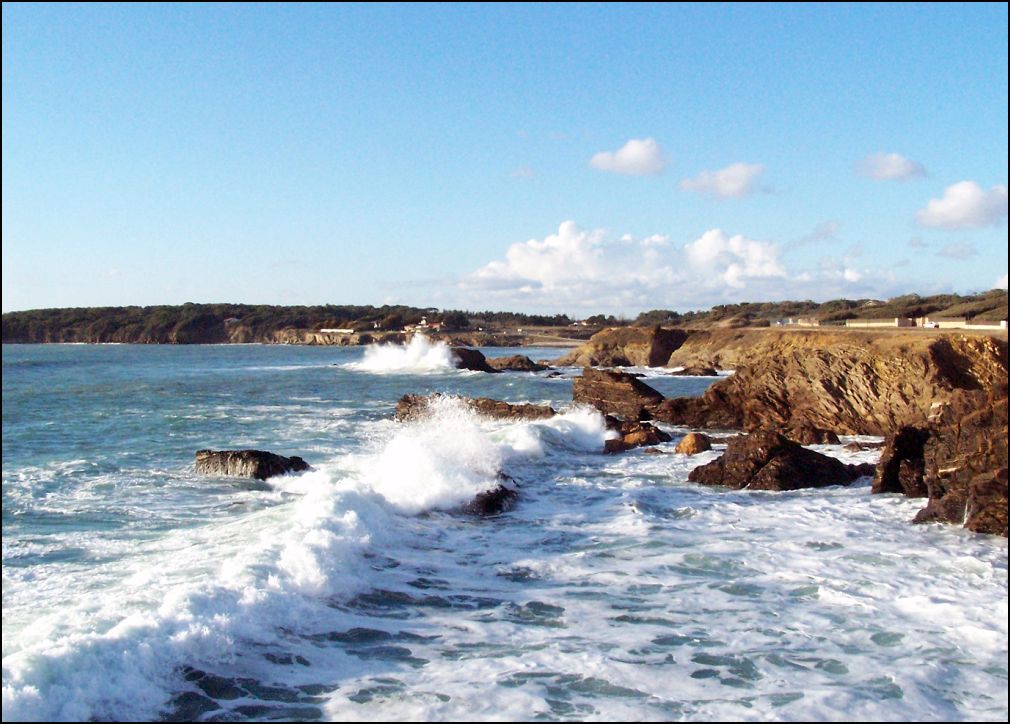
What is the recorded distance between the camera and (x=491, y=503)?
12461mm

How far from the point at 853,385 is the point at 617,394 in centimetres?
685

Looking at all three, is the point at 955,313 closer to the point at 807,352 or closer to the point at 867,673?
the point at 807,352

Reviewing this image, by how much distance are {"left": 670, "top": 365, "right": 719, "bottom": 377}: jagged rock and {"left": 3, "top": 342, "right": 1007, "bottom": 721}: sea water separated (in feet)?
94.5

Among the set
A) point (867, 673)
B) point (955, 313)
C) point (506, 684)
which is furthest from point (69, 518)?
point (955, 313)

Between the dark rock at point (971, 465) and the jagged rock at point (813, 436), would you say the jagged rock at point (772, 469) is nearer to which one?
the dark rock at point (971, 465)

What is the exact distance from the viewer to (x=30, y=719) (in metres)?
5.59

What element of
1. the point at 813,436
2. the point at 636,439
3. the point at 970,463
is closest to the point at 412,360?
the point at 636,439

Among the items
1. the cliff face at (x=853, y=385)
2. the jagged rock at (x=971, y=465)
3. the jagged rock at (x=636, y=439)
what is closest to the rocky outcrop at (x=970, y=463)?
the jagged rock at (x=971, y=465)

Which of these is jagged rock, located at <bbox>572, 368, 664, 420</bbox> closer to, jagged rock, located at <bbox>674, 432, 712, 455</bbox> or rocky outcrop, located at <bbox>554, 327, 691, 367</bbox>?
jagged rock, located at <bbox>674, 432, 712, 455</bbox>

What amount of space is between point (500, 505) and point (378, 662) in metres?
5.95

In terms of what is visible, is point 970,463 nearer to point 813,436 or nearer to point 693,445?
point 693,445

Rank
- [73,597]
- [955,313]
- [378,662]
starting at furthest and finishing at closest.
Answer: [955,313]
[73,597]
[378,662]

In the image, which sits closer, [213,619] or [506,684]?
[506,684]

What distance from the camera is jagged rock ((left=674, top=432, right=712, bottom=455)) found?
1750cm
